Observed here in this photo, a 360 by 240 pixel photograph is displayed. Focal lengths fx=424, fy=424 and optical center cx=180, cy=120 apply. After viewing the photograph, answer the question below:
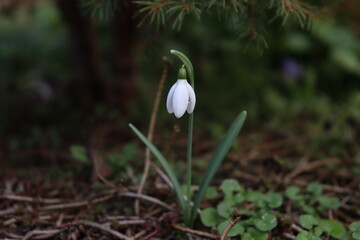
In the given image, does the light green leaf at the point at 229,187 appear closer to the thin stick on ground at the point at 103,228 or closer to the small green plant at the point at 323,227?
the small green plant at the point at 323,227

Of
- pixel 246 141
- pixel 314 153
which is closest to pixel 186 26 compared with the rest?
pixel 246 141

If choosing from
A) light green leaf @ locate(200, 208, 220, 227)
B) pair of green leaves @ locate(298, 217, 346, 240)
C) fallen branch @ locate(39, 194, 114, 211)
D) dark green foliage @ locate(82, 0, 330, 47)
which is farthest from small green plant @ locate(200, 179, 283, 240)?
dark green foliage @ locate(82, 0, 330, 47)

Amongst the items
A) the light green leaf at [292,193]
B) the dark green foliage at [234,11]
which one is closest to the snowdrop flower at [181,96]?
the dark green foliage at [234,11]

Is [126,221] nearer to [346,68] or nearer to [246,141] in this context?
[246,141]

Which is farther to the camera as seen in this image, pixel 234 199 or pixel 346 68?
pixel 346 68

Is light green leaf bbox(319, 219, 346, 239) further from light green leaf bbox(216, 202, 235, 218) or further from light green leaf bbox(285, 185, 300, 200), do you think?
Answer: light green leaf bbox(216, 202, 235, 218)

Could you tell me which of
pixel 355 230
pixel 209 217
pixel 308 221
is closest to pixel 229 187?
pixel 209 217
